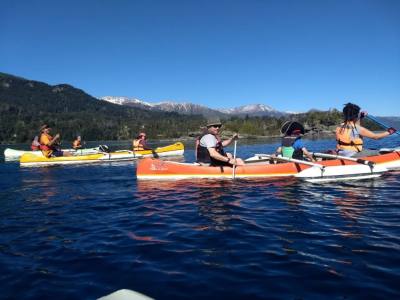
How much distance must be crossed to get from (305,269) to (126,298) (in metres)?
3.10

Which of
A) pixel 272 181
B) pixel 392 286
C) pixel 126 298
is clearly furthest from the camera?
pixel 272 181

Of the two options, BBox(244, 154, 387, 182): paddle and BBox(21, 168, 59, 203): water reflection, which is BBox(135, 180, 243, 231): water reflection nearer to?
BBox(244, 154, 387, 182): paddle

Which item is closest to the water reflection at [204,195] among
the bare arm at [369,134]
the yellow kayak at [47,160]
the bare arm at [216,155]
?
the bare arm at [216,155]

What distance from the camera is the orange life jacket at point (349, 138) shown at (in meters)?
14.9

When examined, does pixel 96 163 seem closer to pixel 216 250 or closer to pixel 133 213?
pixel 133 213

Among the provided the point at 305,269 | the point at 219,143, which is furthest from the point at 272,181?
the point at 305,269

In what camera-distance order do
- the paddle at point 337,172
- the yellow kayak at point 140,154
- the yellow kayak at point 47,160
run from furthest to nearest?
the yellow kayak at point 140,154 < the yellow kayak at point 47,160 < the paddle at point 337,172

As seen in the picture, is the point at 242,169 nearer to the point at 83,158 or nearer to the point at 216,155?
the point at 216,155

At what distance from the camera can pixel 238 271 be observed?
18.7 feet

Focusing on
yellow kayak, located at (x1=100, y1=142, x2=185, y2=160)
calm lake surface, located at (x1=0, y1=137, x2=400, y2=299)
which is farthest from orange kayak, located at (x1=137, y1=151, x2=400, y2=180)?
yellow kayak, located at (x1=100, y1=142, x2=185, y2=160)

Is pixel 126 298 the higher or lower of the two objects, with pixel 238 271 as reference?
higher

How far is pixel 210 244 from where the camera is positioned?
703 cm

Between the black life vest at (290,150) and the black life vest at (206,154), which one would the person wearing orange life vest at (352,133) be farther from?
the black life vest at (206,154)

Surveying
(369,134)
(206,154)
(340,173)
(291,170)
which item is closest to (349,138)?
(369,134)
